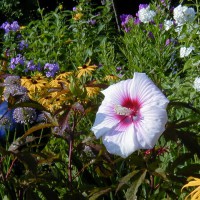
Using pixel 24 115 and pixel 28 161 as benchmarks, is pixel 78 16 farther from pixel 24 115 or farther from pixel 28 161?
pixel 28 161

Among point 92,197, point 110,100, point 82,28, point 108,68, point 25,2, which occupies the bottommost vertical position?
point 92,197

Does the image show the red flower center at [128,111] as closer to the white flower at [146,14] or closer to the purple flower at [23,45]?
the white flower at [146,14]

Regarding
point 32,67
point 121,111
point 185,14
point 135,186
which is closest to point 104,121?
point 121,111

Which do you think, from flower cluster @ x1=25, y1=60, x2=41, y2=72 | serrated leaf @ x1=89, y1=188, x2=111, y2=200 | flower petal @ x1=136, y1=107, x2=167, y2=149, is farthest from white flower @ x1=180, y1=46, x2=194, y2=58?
flower petal @ x1=136, y1=107, x2=167, y2=149

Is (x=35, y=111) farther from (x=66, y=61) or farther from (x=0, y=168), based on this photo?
(x=66, y=61)

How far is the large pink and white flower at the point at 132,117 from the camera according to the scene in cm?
183

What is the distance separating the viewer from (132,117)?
1.90m

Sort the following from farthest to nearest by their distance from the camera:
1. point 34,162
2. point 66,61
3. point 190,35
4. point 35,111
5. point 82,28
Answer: point 82,28
point 66,61
point 190,35
point 35,111
point 34,162

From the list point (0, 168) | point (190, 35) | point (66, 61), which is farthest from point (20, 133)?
point (66, 61)

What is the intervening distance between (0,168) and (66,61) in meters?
3.90

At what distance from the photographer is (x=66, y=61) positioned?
5945 millimetres

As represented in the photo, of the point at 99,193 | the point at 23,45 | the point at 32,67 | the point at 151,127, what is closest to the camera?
the point at 151,127

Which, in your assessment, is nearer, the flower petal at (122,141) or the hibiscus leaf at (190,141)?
the flower petal at (122,141)

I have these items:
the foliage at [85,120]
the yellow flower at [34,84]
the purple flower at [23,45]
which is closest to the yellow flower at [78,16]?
the foliage at [85,120]
